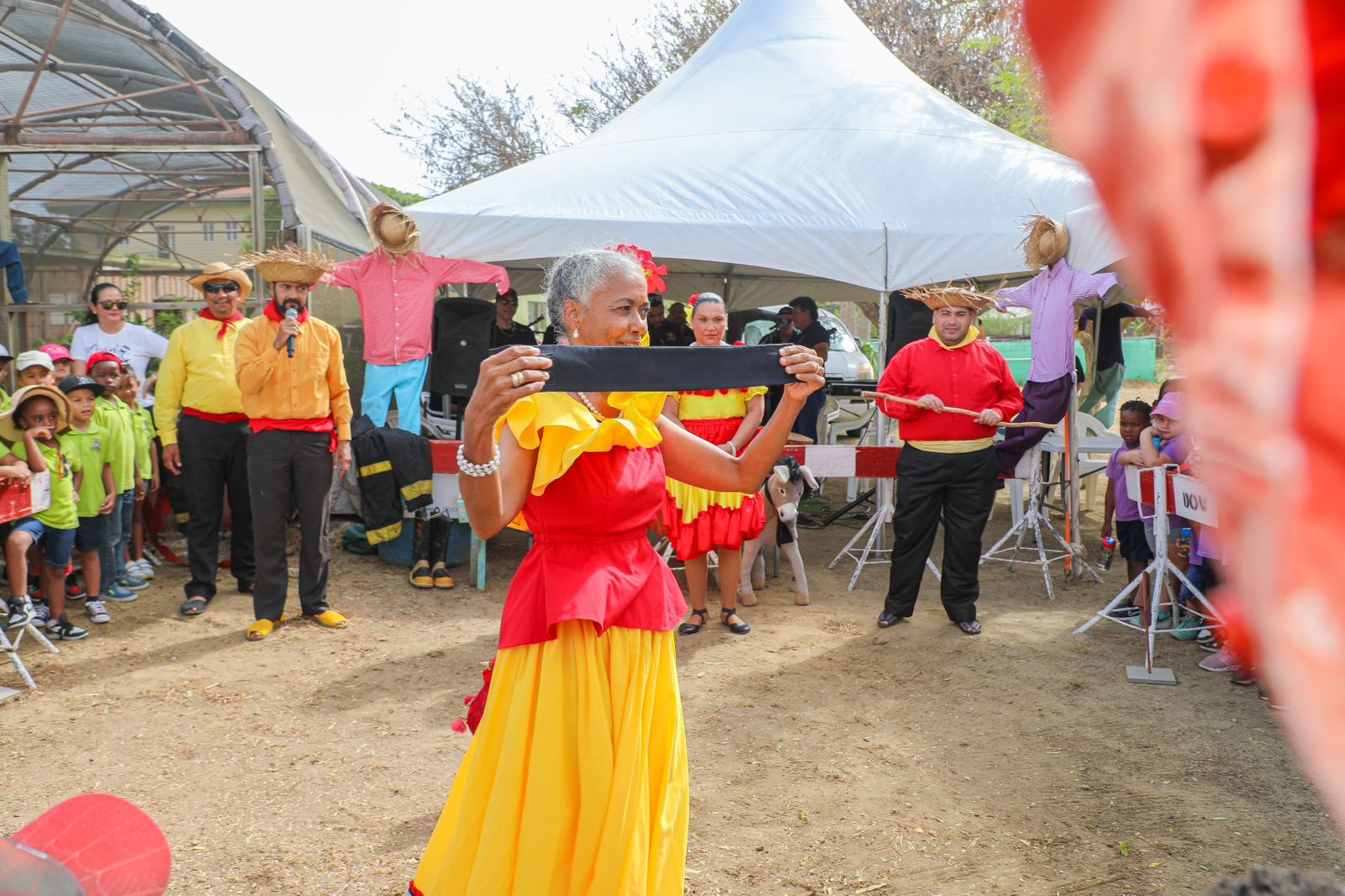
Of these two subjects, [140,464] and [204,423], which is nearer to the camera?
[204,423]

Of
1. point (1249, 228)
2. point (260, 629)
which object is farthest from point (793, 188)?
point (1249, 228)

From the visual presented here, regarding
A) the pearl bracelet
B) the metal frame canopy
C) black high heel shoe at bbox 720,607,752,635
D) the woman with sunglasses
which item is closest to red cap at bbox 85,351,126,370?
the woman with sunglasses

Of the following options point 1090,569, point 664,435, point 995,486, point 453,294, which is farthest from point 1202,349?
point 453,294

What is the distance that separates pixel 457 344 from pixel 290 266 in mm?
3298

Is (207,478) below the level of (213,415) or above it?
below

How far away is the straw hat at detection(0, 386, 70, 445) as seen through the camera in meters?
6.09

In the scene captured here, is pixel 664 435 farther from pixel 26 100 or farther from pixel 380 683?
pixel 26 100

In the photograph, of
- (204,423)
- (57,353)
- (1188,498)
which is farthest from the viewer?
(57,353)

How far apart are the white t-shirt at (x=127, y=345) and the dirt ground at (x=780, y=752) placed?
2.00 metres

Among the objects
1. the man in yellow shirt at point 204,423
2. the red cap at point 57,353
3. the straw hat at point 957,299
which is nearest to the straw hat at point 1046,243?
the straw hat at point 957,299

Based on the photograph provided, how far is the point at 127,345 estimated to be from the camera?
8.41 meters

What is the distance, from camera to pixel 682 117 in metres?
10.7

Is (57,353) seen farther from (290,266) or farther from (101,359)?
(290,266)

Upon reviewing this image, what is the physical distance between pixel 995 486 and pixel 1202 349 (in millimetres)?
7249
